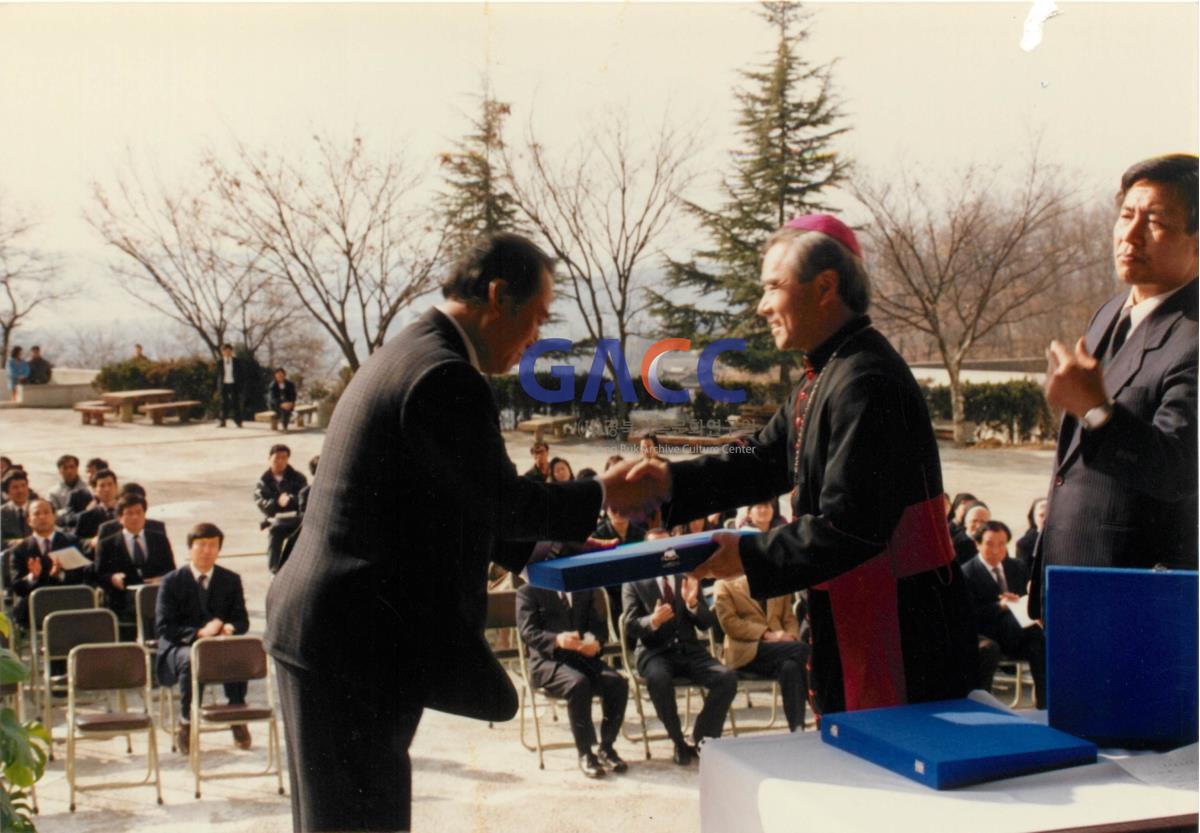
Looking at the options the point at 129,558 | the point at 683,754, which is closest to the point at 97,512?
the point at 129,558

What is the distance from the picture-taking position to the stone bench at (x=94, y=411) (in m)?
9.64

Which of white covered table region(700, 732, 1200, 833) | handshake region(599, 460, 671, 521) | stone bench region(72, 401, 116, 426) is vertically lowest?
white covered table region(700, 732, 1200, 833)

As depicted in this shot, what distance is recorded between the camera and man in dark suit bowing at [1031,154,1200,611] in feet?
7.07

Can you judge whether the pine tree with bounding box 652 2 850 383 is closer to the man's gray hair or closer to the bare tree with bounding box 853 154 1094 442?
the bare tree with bounding box 853 154 1094 442

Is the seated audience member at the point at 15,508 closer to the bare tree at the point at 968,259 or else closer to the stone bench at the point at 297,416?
the stone bench at the point at 297,416

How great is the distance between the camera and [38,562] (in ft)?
22.8

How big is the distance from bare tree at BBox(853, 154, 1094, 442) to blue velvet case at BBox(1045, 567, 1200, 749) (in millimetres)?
6472

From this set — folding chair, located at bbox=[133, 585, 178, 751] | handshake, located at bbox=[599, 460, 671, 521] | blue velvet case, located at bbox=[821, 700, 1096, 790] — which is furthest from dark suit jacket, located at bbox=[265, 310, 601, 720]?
folding chair, located at bbox=[133, 585, 178, 751]

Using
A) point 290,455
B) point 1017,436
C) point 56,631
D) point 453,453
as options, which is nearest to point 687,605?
point 56,631

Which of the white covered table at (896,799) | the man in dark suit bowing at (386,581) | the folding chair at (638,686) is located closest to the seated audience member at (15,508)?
the folding chair at (638,686)

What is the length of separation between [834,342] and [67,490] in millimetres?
7765

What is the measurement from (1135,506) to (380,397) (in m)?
1.38

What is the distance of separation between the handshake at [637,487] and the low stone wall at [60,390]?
6920mm

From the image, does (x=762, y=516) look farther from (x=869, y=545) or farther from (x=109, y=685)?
(x=869, y=545)
